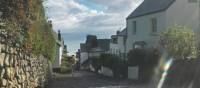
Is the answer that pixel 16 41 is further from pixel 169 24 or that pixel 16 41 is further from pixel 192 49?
pixel 169 24

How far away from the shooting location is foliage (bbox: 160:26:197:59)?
1184 inches

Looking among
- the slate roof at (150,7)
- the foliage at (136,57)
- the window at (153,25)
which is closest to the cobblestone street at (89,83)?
the foliage at (136,57)

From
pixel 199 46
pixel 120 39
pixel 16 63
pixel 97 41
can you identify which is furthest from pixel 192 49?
pixel 97 41

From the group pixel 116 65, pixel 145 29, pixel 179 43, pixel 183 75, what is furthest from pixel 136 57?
pixel 183 75

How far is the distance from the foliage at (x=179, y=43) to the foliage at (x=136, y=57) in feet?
17.4

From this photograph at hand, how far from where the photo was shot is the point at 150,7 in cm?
4509

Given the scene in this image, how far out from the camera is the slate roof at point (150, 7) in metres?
41.4

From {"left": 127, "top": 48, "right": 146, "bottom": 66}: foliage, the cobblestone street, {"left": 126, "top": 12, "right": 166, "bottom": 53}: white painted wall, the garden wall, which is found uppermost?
{"left": 126, "top": 12, "right": 166, "bottom": 53}: white painted wall

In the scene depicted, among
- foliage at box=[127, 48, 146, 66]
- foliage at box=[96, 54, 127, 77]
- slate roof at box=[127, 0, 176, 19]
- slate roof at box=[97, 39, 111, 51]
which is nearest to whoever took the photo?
foliage at box=[127, 48, 146, 66]

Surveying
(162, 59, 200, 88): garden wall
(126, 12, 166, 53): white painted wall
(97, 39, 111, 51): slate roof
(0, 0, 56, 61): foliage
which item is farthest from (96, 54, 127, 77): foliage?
(97, 39, 111, 51): slate roof

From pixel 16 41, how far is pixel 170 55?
786 inches

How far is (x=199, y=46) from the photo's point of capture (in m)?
30.3

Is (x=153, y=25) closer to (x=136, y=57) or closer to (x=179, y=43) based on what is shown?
(x=136, y=57)

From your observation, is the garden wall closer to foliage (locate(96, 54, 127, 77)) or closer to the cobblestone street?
the cobblestone street
